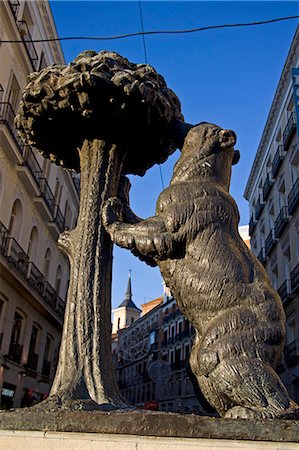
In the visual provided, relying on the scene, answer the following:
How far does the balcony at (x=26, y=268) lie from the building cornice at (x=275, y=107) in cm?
1665

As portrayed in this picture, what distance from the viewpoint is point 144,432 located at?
5.61 ft

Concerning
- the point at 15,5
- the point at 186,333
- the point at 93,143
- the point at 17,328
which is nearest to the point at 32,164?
the point at 15,5

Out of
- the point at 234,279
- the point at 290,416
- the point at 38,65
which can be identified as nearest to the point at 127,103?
the point at 234,279

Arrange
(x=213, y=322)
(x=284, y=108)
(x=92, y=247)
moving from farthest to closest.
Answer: (x=284, y=108)
(x=92, y=247)
(x=213, y=322)

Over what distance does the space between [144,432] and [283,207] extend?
72.9ft

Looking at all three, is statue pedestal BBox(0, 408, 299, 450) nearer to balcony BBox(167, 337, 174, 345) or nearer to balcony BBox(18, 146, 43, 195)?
balcony BBox(18, 146, 43, 195)

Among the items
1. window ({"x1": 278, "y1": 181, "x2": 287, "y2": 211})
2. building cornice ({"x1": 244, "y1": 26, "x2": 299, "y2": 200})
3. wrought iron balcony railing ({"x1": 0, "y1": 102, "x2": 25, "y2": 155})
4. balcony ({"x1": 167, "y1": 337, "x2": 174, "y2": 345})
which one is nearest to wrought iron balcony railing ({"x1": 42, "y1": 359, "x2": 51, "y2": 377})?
wrought iron balcony railing ({"x1": 0, "y1": 102, "x2": 25, "y2": 155})

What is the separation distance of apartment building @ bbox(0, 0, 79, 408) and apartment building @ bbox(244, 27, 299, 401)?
10418 millimetres

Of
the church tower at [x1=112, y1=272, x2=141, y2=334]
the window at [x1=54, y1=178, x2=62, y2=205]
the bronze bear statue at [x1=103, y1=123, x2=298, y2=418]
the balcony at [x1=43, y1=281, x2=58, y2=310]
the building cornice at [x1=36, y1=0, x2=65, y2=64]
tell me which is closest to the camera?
the bronze bear statue at [x1=103, y1=123, x2=298, y2=418]

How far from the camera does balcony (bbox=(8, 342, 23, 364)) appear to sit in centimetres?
1586

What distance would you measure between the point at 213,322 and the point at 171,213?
0.59m

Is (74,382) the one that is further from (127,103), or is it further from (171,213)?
(127,103)

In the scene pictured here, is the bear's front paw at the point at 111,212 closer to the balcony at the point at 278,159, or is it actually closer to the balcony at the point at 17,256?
the balcony at the point at 17,256

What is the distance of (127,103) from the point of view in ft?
9.53
